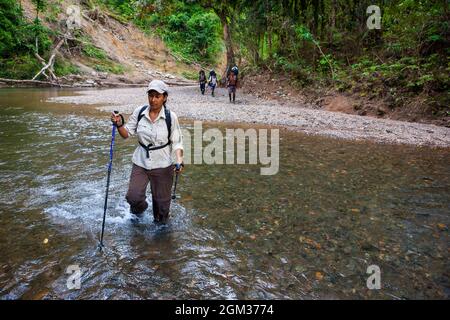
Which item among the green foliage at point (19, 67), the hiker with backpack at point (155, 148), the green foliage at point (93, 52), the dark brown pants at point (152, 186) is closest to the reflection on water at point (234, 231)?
the dark brown pants at point (152, 186)

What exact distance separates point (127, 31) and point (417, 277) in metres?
50.2

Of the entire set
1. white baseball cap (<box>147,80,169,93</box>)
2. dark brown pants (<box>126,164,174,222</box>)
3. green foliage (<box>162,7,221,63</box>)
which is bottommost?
dark brown pants (<box>126,164,174,222</box>)

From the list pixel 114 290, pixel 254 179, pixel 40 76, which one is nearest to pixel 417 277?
pixel 114 290

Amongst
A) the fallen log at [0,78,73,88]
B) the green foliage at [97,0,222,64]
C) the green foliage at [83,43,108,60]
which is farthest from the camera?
the green foliage at [97,0,222,64]

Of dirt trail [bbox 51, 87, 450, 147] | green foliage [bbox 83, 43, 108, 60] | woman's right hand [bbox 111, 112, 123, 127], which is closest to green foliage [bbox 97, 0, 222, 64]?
green foliage [bbox 83, 43, 108, 60]

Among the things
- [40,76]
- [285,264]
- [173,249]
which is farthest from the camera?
[40,76]

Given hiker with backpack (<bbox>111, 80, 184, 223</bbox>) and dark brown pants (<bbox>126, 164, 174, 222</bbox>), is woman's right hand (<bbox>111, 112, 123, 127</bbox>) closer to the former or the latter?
hiker with backpack (<bbox>111, 80, 184, 223</bbox>)

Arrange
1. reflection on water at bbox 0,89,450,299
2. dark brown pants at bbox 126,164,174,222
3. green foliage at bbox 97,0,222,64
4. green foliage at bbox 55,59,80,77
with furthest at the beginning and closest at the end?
green foliage at bbox 97,0,222,64, green foliage at bbox 55,59,80,77, dark brown pants at bbox 126,164,174,222, reflection on water at bbox 0,89,450,299

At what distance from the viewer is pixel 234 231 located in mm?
4883

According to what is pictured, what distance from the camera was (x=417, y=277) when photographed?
3787 millimetres

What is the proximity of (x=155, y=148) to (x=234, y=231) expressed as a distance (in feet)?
5.43

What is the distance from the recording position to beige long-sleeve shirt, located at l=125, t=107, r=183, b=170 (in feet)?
14.8

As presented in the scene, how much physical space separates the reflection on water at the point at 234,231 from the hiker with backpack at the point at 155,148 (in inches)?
23.2
